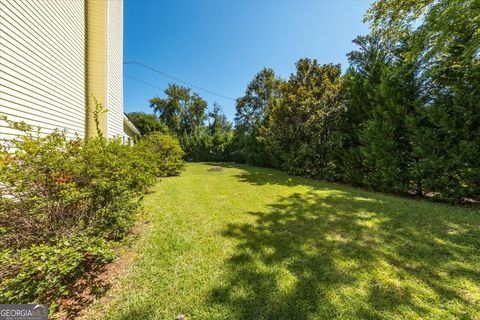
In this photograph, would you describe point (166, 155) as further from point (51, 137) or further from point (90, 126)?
point (51, 137)

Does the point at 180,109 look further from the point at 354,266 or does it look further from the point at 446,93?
the point at 354,266

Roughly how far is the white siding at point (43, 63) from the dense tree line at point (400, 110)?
8895 millimetres

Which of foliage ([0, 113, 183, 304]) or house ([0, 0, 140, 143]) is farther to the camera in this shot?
house ([0, 0, 140, 143])

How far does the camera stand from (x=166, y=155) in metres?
11.3

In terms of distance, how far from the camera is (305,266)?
275cm

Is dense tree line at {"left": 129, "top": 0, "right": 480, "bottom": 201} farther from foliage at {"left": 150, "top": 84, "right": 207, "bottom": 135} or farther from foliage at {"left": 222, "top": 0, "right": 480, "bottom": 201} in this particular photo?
foliage at {"left": 150, "top": 84, "right": 207, "bottom": 135}

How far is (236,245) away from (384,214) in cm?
349

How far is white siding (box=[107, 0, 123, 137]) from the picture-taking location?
8586 millimetres


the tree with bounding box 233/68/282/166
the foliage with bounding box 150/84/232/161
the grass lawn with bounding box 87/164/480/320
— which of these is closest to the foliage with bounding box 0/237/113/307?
the grass lawn with bounding box 87/164/480/320

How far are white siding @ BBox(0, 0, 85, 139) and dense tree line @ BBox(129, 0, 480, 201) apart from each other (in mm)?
8895

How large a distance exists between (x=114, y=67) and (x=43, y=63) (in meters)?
4.79

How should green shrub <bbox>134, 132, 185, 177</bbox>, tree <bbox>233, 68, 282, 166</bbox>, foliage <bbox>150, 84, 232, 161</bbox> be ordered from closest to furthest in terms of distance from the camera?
green shrub <bbox>134, 132, 185, 177</bbox>, tree <bbox>233, 68, 282, 166</bbox>, foliage <bbox>150, 84, 232, 161</bbox>

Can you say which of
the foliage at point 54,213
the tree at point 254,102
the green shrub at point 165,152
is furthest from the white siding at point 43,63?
the tree at point 254,102

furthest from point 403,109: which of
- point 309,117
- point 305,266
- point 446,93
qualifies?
point 305,266
